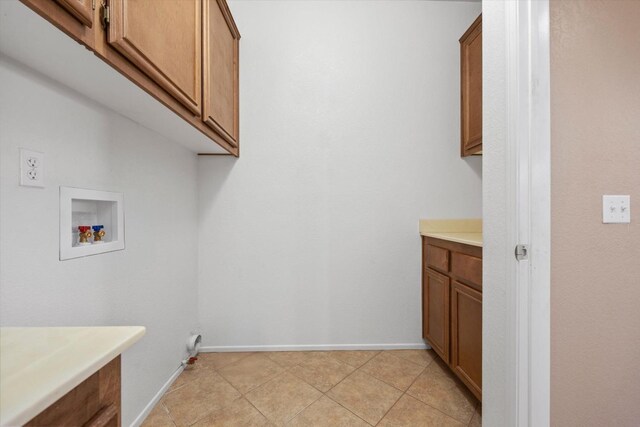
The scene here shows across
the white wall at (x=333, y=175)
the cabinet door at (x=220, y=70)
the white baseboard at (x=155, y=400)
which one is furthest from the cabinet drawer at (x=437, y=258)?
the white baseboard at (x=155, y=400)

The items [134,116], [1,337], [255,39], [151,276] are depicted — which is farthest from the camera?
[255,39]

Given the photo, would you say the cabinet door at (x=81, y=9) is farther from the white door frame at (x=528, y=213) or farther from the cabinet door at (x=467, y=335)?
the cabinet door at (x=467, y=335)

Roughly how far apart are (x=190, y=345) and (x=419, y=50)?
2748 millimetres

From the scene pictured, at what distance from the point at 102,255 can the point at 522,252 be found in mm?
1638

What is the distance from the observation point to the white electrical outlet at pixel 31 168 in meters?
0.81

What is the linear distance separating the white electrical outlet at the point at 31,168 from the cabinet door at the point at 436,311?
6.47 feet

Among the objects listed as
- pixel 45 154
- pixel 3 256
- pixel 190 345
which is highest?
pixel 45 154

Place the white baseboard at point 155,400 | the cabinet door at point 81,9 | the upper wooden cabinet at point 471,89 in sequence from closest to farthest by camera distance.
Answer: the cabinet door at point 81,9, the white baseboard at point 155,400, the upper wooden cabinet at point 471,89

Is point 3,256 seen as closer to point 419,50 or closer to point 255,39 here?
point 255,39

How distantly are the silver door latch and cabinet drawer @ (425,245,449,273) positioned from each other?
0.75 m

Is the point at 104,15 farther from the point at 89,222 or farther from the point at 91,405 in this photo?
the point at 91,405

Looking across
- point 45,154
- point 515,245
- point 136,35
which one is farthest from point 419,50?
point 45,154

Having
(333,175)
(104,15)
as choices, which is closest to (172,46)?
(104,15)

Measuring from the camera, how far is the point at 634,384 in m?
0.96
